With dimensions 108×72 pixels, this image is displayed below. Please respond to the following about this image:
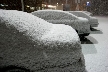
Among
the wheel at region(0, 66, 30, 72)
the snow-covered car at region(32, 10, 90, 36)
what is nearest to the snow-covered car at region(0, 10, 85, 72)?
the wheel at region(0, 66, 30, 72)

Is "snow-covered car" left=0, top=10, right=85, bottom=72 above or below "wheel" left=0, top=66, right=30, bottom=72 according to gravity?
above

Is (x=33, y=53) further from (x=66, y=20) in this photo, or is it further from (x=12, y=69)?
(x=66, y=20)

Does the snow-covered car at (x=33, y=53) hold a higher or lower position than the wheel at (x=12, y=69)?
higher

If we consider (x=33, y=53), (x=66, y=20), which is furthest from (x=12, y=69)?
(x=66, y=20)

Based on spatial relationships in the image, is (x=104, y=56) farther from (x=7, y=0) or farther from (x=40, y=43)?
(x=7, y=0)

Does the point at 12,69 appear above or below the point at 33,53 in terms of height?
below

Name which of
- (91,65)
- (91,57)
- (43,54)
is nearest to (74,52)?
(43,54)

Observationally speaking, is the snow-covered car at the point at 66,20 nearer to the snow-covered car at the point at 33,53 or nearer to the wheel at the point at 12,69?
the snow-covered car at the point at 33,53

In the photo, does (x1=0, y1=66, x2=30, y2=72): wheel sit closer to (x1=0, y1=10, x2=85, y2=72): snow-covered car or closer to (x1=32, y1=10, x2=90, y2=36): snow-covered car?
(x1=0, y1=10, x2=85, y2=72): snow-covered car

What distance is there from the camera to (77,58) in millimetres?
2701

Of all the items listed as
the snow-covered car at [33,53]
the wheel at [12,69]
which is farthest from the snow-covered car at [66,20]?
the wheel at [12,69]

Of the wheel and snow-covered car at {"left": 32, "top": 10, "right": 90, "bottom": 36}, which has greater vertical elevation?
snow-covered car at {"left": 32, "top": 10, "right": 90, "bottom": 36}

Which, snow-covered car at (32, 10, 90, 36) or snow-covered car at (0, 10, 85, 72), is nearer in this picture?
snow-covered car at (0, 10, 85, 72)

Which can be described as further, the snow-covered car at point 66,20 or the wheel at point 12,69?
the snow-covered car at point 66,20
